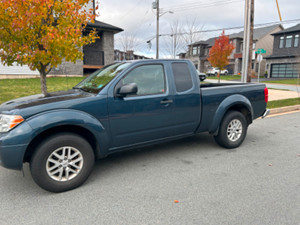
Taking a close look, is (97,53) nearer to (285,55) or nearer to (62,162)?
(62,162)

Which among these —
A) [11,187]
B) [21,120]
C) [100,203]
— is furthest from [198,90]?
[11,187]

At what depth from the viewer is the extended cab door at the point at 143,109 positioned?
354cm

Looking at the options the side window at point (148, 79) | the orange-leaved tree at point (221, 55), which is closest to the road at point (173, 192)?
the side window at point (148, 79)

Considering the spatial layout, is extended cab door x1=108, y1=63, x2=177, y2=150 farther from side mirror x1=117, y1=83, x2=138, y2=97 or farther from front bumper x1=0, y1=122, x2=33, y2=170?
front bumper x1=0, y1=122, x2=33, y2=170

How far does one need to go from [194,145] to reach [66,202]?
3.03 meters

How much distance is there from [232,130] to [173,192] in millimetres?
2294

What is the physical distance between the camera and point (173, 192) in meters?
3.17

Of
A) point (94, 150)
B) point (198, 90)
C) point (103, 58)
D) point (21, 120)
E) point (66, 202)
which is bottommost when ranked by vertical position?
point (66, 202)

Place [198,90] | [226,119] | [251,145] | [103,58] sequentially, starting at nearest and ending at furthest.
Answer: [198,90]
[226,119]
[251,145]
[103,58]

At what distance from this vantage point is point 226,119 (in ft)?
15.5

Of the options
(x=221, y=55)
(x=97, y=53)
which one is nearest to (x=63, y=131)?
(x=97, y=53)

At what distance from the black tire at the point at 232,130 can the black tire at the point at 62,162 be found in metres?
2.65

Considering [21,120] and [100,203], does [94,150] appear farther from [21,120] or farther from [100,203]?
[21,120]

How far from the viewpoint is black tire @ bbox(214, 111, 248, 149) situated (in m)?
4.73
